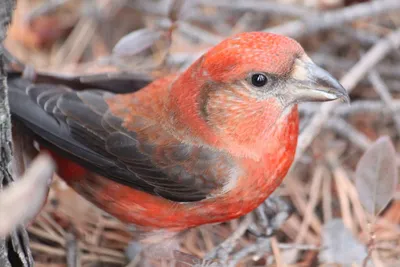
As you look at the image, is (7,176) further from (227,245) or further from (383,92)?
(383,92)

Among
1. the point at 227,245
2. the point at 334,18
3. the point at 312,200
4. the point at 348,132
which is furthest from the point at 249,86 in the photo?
the point at 334,18

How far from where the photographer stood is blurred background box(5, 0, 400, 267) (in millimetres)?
2725

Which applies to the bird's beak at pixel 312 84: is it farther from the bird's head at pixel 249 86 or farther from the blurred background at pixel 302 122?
the blurred background at pixel 302 122

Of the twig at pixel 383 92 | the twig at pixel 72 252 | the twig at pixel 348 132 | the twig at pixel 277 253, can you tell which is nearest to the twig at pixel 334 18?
the twig at pixel 383 92

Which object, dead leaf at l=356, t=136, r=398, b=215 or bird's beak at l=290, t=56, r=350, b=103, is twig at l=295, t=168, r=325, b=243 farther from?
bird's beak at l=290, t=56, r=350, b=103

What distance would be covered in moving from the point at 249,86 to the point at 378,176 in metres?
0.61

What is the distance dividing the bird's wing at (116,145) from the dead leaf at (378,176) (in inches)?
20.2

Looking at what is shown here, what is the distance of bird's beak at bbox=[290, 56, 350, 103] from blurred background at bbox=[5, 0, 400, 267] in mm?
283

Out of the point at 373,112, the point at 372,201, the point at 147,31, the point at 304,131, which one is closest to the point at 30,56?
the point at 147,31

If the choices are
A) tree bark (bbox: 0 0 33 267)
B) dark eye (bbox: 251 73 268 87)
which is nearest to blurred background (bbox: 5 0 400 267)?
dark eye (bbox: 251 73 268 87)

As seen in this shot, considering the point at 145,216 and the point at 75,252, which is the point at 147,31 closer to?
the point at 145,216

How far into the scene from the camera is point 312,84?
2303 millimetres

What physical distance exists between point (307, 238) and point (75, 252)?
43.5 inches

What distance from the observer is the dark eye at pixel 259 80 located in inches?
90.7
